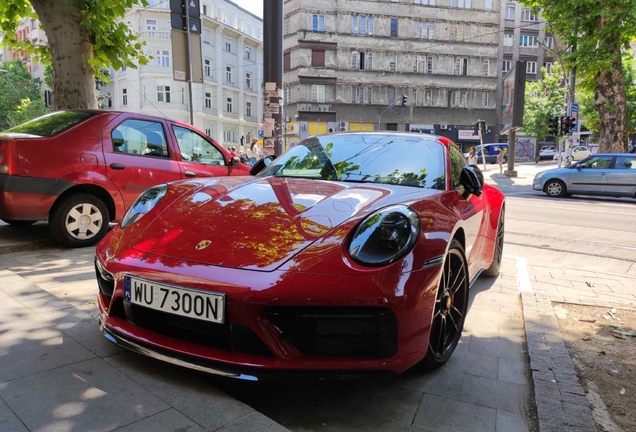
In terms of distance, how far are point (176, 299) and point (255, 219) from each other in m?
0.59

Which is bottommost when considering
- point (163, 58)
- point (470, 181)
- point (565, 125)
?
point (470, 181)

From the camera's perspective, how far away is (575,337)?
3355 mm

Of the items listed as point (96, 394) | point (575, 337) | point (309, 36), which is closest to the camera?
point (96, 394)

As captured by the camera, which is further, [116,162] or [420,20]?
[420,20]

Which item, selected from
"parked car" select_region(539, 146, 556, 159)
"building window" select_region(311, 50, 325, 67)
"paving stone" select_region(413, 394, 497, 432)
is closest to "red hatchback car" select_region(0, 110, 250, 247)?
"paving stone" select_region(413, 394, 497, 432)

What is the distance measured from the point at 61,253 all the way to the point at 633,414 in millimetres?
5071

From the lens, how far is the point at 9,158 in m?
4.50

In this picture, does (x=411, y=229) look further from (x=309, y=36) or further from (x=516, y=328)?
(x=309, y=36)

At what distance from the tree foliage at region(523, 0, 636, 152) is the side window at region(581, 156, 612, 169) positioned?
601 cm

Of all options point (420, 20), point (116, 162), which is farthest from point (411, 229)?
point (420, 20)

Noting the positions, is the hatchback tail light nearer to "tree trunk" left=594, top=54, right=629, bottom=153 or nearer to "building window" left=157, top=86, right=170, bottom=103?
"tree trunk" left=594, top=54, right=629, bottom=153

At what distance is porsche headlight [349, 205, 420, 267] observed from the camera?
2088 mm

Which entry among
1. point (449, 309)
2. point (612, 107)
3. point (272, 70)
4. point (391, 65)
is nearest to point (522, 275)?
point (449, 309)

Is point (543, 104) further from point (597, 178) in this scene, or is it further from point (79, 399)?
point (79, 399)
